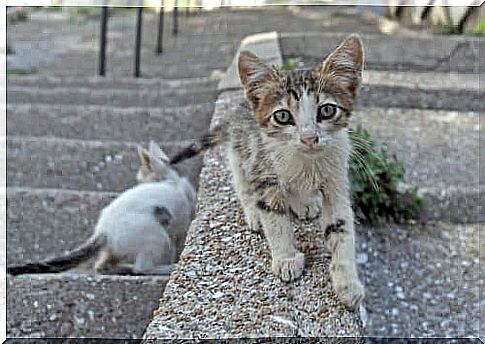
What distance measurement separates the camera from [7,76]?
4.27m

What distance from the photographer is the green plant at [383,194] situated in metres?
2.38

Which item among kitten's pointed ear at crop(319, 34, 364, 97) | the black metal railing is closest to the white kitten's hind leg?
kitten's pointed ear at crop(319, 34, 364, 97)

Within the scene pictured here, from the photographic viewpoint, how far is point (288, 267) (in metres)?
1.55

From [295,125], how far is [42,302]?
831 millimetres

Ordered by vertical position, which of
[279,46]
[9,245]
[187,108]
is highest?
[279,46]

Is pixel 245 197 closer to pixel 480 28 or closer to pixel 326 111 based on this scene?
pixel 326 111

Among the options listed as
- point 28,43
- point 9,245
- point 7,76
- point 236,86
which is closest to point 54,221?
point 9,245

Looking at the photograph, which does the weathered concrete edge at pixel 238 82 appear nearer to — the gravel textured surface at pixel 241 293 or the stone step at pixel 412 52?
the gravel textured surface at pixel 241 293

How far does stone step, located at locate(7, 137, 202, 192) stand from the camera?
9.43 feet

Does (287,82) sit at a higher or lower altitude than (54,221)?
higher

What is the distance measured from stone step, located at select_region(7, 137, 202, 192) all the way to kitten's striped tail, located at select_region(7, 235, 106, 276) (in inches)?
26.0

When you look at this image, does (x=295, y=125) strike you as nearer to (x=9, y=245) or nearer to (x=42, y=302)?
(x=42, y=302)

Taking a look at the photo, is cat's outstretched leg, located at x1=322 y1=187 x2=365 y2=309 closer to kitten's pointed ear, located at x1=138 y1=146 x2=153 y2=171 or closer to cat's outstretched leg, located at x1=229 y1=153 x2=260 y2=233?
cat's outstretched leg, located at x1=229 y1=153 x2=260 y2=233

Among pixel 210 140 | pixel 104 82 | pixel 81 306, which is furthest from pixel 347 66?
pixel 104 82
